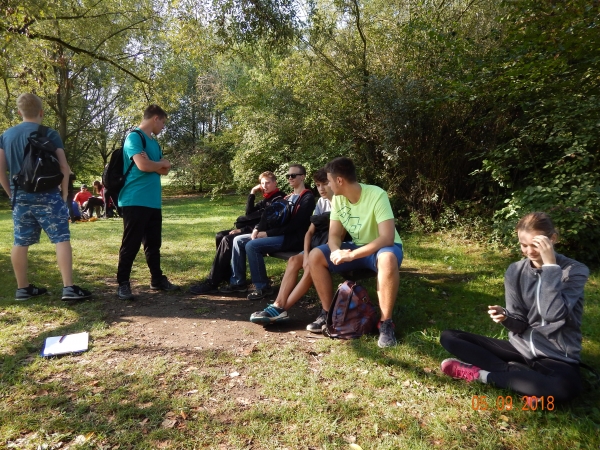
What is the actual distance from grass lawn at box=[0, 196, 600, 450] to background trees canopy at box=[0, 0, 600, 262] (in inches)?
125

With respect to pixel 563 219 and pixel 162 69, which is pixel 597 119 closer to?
pixel 563 219

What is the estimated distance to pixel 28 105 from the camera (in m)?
4.22

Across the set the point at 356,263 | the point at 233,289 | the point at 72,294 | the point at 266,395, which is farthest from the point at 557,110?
the point at 72,294

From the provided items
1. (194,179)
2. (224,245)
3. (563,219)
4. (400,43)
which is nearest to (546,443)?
(224,245)

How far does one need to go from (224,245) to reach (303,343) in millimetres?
1863

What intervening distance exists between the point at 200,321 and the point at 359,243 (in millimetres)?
1657

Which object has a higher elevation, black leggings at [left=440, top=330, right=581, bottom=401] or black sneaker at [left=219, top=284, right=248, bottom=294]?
black leggings at [left=440, top=330, right=581, bottom=401]

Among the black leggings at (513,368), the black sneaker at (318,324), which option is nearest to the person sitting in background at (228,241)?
the black sneaker at (318,324)

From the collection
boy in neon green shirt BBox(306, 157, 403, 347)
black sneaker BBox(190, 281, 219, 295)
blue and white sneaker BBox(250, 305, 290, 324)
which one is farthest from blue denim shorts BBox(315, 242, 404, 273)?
black sneaker BBox(190, 281, 219, 295)

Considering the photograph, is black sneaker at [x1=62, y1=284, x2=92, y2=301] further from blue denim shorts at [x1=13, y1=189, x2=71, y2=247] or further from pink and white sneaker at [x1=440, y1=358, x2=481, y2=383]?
pink and white sneaker at [x1=440, y1=358, x2=481, y2=383]

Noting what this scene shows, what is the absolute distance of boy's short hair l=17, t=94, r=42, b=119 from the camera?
4.21m

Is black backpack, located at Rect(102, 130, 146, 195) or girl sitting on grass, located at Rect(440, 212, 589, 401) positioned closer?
girl sitting on grass, located at Rect(440, 212, 589, 401)

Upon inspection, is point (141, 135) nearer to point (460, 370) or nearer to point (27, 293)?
point (27, 293)

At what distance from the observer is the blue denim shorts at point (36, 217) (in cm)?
424
